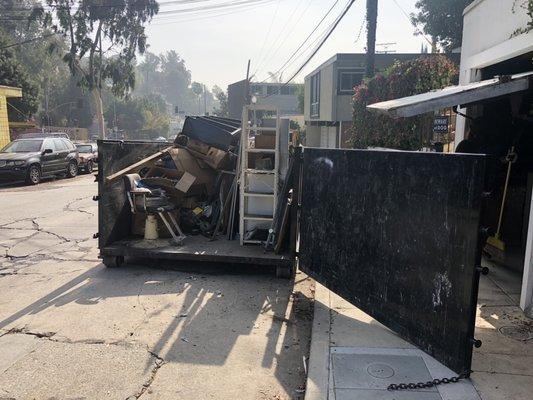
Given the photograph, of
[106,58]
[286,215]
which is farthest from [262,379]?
[106,58]

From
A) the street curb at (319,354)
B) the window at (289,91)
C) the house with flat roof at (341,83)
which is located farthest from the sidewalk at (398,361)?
the window at (289,91)

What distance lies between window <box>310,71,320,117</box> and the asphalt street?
84.0 feet

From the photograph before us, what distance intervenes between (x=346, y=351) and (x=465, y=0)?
93.2ft

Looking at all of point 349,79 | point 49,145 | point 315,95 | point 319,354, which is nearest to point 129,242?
point 319,354

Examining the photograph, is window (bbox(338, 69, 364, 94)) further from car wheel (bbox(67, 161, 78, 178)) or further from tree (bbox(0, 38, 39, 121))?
tree (bbox(0, 38, 39, 121))

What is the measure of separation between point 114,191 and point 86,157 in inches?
684

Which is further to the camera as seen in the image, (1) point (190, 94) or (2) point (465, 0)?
(1) point (190, 94)

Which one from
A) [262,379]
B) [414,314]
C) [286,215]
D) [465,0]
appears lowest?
[262,379]

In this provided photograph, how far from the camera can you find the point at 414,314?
4.05 metres

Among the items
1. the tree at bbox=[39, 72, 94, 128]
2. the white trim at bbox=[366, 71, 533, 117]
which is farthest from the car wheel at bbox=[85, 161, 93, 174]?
the tree at bbox=[39, 72, 94, 128]

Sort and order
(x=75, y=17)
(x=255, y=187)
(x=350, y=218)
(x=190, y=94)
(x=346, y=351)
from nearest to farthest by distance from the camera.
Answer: (x=346, y=351) < (x=350, y=218) < (x=255, y=187) < (x=75, y=17) < (x=190, y=94)

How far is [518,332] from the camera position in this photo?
15.2 ft

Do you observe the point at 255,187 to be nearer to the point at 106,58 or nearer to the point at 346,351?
the point at 346,351

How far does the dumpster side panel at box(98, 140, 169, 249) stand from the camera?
6.95m
